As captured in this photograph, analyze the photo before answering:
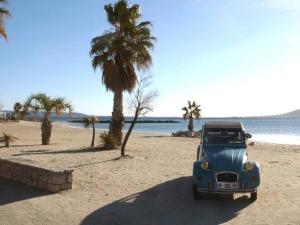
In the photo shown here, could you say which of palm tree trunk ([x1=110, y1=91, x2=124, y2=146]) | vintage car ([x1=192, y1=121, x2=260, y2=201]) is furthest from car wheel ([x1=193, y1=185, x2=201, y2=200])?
palm tree trunk ([x1=110, y1=91, x2=124, y2=146])

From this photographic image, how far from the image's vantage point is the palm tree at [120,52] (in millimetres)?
23000

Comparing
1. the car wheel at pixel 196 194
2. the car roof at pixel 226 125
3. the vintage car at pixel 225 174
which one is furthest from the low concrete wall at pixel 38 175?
the car roof at pixel 226 125

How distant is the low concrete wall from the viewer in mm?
10523

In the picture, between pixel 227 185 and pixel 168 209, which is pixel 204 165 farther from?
pixel 168 209

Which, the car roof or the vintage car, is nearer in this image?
the vintage car

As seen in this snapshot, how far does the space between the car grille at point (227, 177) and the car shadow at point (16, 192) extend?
447 cm

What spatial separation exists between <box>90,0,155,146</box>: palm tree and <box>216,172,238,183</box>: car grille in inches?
553

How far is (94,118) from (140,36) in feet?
19.9

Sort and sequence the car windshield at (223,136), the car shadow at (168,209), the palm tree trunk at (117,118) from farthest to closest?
the palm tree trunk at (117,118)
the car windshield at (223,136)
the car shadow at (168,209)

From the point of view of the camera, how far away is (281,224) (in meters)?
7.89

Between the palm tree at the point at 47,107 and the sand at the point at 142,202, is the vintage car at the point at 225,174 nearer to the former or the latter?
the sand at the point at 142,202

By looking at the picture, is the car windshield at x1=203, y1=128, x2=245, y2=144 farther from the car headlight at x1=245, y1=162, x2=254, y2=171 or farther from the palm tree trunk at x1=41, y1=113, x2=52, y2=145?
the palm tree trunk at x1=41, y1=113, x2=52, y2=145

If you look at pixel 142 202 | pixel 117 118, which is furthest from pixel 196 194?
pixel 117 118

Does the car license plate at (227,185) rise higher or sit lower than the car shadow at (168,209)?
higher
